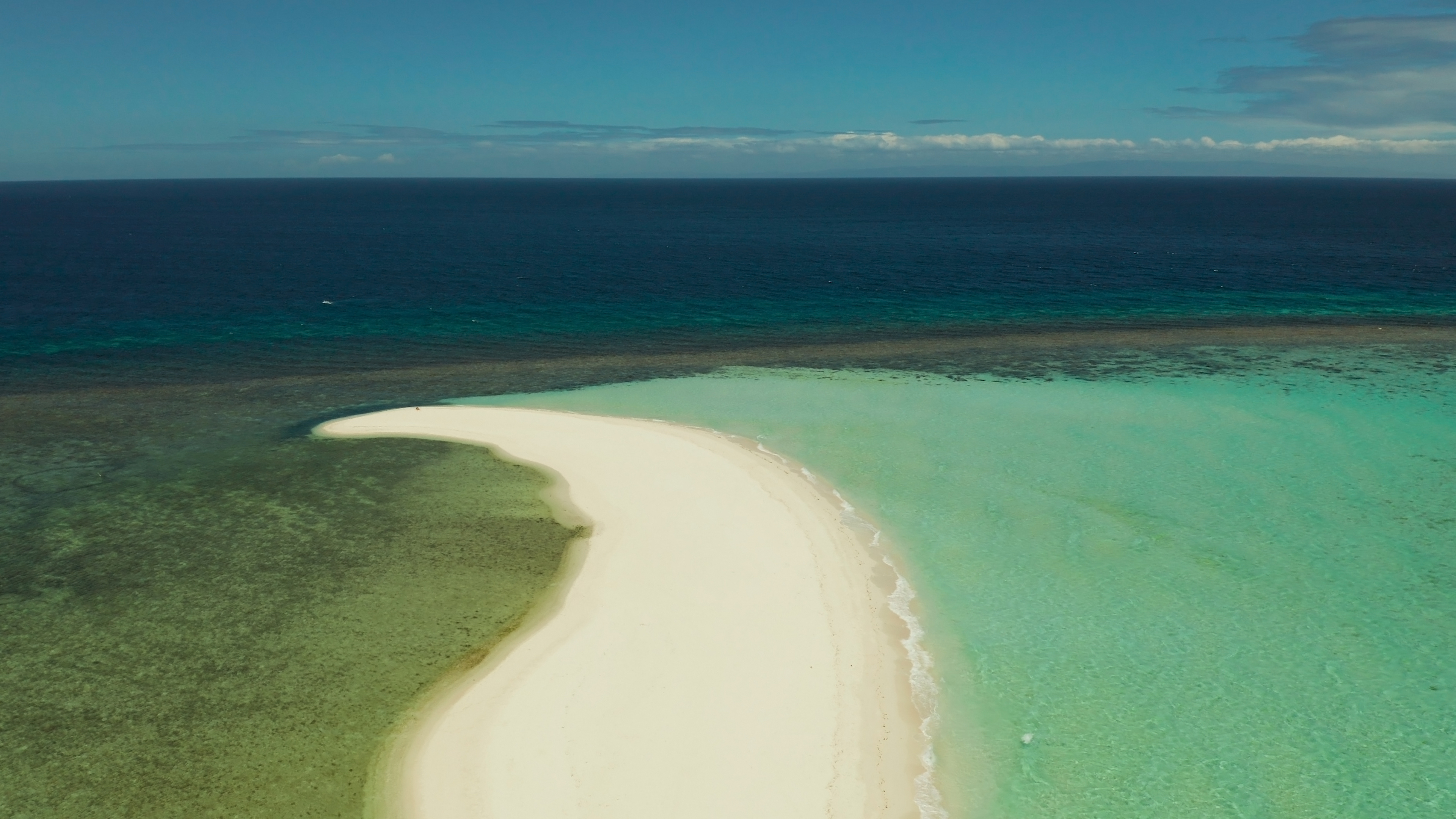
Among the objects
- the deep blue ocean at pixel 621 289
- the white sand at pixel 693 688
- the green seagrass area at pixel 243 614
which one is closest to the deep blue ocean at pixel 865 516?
the green seagrass area at pixel 243 614

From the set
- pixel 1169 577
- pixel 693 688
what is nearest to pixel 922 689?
pixel 693 688

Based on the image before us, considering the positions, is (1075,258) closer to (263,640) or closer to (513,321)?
(513,321)

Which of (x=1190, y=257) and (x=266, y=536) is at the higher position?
(x=1190, y=257)

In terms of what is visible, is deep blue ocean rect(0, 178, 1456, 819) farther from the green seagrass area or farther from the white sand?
the white sand

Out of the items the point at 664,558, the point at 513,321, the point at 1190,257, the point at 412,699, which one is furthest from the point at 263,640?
the point at 1190,257

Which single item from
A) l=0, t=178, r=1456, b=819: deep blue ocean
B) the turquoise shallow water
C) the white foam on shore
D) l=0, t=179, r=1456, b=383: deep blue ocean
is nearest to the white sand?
the white foam on shore
